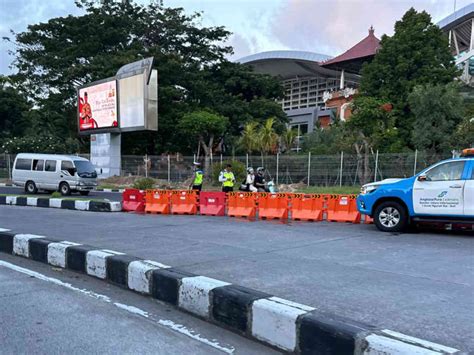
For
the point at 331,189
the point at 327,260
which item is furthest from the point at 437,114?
the point at 327,260

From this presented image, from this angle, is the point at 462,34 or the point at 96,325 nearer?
the point at 96,325

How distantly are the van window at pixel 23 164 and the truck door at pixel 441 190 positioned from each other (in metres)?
17.3

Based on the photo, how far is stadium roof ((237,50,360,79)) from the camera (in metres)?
46.6

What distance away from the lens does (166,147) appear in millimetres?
35719

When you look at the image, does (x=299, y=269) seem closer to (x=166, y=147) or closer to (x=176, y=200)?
(x=176, y=200)

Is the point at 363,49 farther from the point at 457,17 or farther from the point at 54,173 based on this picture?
the point at 54,173

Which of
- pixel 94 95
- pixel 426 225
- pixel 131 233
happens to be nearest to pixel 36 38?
pixel 94 95

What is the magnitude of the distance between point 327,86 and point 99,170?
30.1m

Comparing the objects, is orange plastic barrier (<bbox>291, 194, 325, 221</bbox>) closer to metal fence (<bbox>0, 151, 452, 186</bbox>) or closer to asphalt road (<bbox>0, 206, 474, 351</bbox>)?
asphalt road (<bbox>0, 206, 474, 351</bbox>)

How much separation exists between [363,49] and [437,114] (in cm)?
1920

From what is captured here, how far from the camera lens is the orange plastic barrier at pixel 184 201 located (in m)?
12.8

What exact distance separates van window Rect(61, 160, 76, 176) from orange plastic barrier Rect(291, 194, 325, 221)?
11.6 metres

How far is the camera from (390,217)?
30.5ft

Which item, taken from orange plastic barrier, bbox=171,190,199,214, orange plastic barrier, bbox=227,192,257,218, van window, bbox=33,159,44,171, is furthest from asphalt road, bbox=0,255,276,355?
van window, bbox=33,159,44,171
